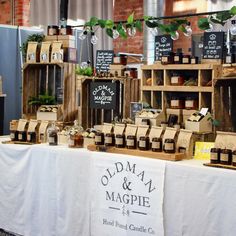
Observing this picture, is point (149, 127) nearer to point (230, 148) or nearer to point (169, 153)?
point (169, 153)

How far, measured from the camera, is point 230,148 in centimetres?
273

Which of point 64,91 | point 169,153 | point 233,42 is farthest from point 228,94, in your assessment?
point 64,91

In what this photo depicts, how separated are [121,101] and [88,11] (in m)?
3.55

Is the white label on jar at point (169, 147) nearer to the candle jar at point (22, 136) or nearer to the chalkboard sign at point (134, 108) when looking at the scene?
the chalkboard sign at point (134, 108)

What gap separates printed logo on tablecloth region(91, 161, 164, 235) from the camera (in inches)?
112

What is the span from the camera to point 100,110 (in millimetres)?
4086

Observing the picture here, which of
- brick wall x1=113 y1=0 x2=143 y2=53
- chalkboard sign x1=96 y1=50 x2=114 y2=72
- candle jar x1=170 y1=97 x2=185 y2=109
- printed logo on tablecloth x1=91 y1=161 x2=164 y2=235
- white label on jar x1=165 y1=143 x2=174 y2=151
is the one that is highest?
brick wall x1=113 y1=0 x2=143 y2=53

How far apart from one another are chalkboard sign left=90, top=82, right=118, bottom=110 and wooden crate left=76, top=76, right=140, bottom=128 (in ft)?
0.21

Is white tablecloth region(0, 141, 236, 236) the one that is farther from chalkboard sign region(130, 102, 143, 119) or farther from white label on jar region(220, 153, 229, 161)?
chalkboard sign region(130, 102, 143, 119)

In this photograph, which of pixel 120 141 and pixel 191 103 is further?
pixel 191 103

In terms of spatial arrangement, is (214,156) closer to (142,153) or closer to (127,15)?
(142,153)

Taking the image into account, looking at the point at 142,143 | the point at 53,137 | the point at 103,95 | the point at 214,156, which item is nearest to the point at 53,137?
the point at 53,137

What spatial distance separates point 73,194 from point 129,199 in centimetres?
48

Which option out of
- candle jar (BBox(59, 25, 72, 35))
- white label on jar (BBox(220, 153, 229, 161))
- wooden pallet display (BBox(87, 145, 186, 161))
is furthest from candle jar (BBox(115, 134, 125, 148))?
candle jar (BBox(59, 25, 72, 35))
